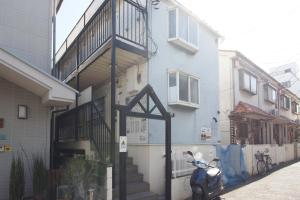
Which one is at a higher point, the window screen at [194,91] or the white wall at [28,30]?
the white wall at [28,30]

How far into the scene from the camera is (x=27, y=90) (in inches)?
306

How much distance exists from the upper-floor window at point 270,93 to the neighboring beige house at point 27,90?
17.8m

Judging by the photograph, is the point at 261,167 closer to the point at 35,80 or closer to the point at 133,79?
the point at 133,79

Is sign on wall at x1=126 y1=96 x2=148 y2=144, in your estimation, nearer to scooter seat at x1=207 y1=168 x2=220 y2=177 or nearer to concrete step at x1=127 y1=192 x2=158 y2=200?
concrete step at x1=127 y1=192 x2=158 y2=200

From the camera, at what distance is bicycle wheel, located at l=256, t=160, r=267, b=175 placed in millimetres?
15021

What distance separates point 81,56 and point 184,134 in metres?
5.03

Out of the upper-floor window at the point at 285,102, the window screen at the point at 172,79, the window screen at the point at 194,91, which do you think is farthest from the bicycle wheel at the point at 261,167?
the upper-floor window at the point at 285,102

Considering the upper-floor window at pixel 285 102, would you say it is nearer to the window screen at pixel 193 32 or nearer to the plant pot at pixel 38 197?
the window screen at pixel 193 32

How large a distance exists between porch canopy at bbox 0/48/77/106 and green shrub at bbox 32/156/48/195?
1620mm

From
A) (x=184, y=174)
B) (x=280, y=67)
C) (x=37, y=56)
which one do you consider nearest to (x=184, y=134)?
(x=184, y=174)

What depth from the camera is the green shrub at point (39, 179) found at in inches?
273

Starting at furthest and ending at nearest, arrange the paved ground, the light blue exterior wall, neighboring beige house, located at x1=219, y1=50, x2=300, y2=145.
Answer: neighboring beige house, located at x1=219, y1=50, x2=300, y2=145, the light blue exterior wall, the paved ground

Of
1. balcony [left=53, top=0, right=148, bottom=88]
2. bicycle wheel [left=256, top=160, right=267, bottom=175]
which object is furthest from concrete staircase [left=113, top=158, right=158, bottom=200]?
bicycle wheel [left=256, top=160, right=267, bottom=175]

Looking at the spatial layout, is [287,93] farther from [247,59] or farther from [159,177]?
[159,177]
